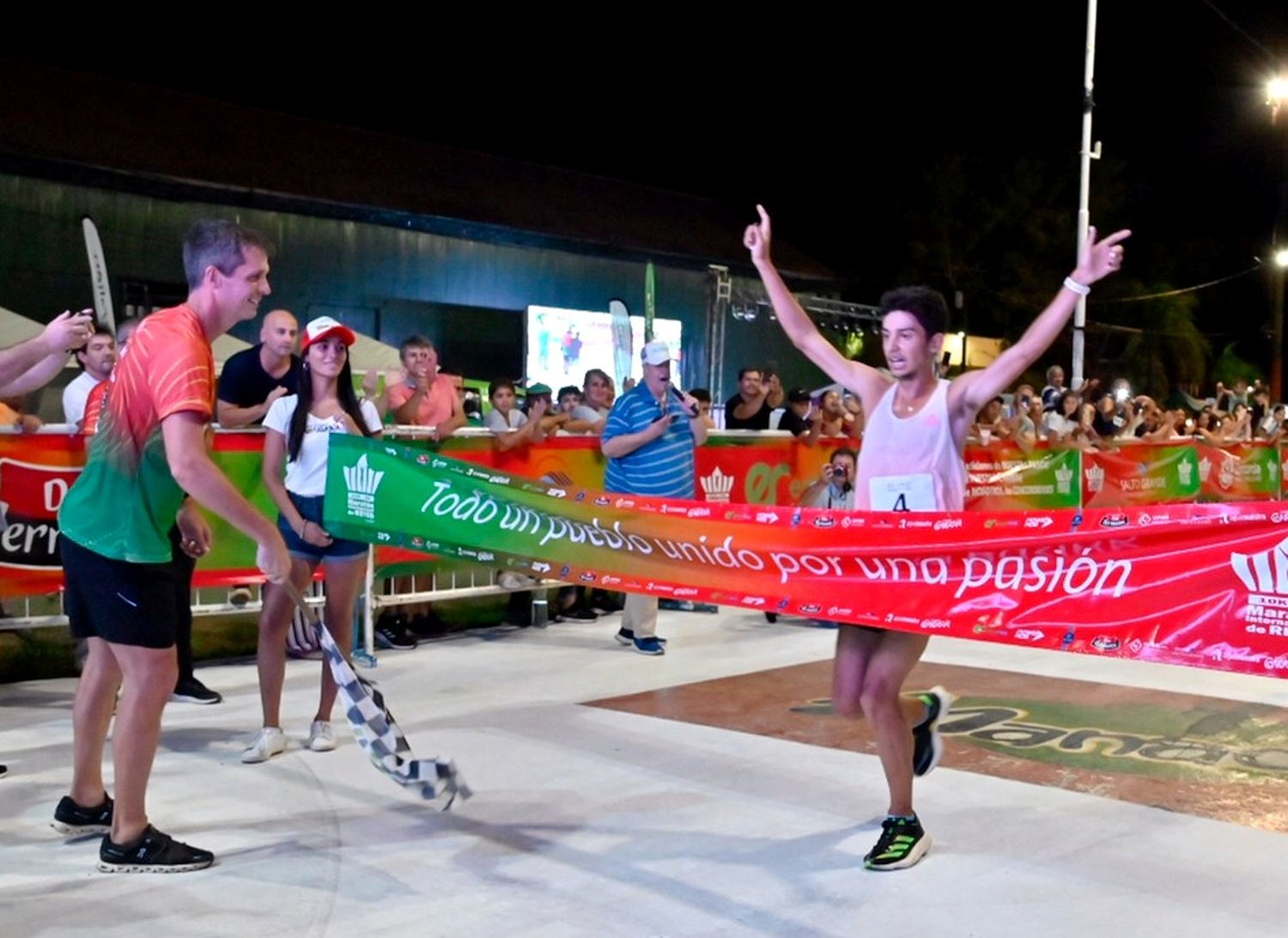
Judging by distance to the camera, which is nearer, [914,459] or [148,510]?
[148,510]

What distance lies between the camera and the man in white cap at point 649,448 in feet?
28.6

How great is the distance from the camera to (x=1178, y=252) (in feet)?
140

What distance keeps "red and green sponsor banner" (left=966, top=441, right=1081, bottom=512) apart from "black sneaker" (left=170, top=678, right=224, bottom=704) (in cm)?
790

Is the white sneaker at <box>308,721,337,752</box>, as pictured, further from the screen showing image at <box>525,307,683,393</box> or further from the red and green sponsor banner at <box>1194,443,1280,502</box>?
the screen showing image at <box>525,307,683,393</box>

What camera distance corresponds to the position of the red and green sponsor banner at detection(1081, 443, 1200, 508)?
14.7 m

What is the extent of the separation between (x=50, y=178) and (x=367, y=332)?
5816 millimetres

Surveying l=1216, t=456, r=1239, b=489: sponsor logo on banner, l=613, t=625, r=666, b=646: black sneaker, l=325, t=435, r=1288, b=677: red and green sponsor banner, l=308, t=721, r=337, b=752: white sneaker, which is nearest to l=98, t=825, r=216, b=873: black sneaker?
l=308, t=721, r=337, b=752: white sneaker

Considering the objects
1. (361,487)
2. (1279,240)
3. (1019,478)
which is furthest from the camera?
(1279,240)

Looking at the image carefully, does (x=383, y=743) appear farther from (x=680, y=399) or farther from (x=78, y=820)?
(x=680, y=399)

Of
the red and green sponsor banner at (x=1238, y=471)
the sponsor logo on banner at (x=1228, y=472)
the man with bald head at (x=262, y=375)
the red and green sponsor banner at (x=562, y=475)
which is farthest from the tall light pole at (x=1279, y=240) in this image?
the man with bald head at (x=262, y=375)

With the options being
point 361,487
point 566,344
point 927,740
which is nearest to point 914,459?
point 927,740

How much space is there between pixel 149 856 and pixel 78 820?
1.83 feet

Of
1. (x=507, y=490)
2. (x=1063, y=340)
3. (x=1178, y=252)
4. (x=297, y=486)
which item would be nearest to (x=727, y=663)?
(x=507, y=490)

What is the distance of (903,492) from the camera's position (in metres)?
4.75
